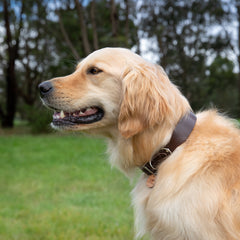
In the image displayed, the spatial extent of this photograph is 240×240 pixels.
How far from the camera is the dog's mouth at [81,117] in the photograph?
2496mm

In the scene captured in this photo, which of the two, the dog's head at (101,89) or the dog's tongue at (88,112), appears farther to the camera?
the dog's tongue at (88,112)

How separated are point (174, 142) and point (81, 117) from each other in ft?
2.55

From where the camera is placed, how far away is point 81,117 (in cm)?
251

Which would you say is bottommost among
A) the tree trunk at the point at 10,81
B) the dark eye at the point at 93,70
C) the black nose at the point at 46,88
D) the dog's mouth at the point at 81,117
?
the tree trunk at the point at 10,81

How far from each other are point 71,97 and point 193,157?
1.05m

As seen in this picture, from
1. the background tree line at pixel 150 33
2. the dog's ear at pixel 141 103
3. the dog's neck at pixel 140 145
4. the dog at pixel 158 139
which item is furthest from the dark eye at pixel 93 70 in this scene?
the background tree line at pixel 150 33

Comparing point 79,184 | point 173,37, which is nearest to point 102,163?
point 79,184

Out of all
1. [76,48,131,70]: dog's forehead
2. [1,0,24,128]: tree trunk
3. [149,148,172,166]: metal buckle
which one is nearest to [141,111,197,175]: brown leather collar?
[149,148,172,166]: metal buckle

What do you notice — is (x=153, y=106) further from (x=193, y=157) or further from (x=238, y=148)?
(x=238, y=148)

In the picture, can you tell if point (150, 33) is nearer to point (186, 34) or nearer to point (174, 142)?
A: point (186, 34)

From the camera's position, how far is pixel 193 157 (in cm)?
214

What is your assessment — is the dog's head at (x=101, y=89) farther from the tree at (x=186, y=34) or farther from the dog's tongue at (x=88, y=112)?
the tree at (x=186, y=34)

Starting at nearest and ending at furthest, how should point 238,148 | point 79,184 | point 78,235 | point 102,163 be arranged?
point 238,148 → point 78,235 → point 79,184 → point 102,163

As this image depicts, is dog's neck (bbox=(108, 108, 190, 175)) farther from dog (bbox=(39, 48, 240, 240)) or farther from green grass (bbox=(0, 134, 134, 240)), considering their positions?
green grass (bbox=(0, 134, 134, 240))
